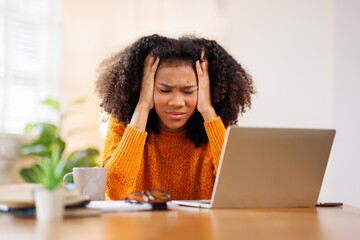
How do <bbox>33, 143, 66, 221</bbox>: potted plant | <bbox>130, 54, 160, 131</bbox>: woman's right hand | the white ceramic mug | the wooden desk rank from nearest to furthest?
the wooden desk
<bbox>33, 143, 66, 221</bbox>: potted plant
the white ceramic mug
<bbox>130, 54, 160, 131</bbox>: woman's right hand

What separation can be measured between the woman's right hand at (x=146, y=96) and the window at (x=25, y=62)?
231 centimetres

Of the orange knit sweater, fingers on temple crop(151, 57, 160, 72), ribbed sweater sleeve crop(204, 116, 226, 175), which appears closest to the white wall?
the orange knit sweater

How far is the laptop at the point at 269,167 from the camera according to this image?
1.14m

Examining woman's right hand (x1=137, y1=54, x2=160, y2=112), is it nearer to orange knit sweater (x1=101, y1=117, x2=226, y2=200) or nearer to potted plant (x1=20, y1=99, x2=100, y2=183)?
orange knit sweater (x1=101, y1=117, x2=226, y2=200)

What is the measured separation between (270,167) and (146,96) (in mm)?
709

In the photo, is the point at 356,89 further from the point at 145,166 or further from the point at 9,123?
the point at 9,123

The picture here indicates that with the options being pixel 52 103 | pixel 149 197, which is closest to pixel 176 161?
pixel 149 197

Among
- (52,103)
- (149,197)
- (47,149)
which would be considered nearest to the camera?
(149,197)

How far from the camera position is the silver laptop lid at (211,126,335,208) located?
114cm

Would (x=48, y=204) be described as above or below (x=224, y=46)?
below

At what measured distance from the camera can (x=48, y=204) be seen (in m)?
0.86

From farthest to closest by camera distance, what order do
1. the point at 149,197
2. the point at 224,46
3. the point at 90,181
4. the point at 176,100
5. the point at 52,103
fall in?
the point at 52,103, the point at 224,46, the point at 176,100, the point at 90,181, the point at 149,197

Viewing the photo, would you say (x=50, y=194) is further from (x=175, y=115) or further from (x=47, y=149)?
(x=47, y=149)

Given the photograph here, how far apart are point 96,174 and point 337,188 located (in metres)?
2.13
